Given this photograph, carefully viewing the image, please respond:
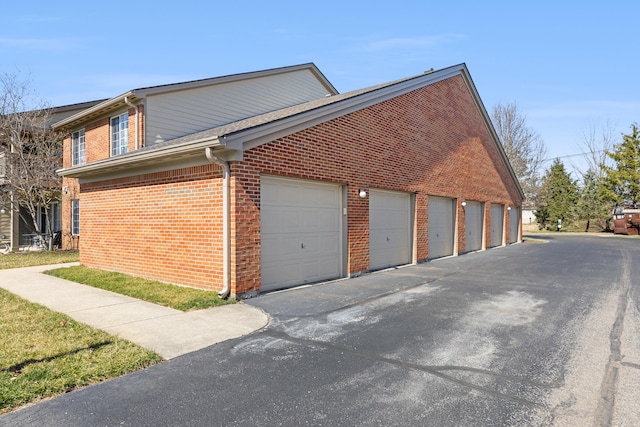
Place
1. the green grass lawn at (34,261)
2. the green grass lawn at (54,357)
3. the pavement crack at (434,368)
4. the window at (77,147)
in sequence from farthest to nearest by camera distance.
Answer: the window at (77,147) → the green grass lawn at (34,261) → the green grass lawn at (54,357) → the pavement crack at (434,368)

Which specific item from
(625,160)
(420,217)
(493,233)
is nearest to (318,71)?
(420,217)

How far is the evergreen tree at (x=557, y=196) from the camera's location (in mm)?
43844

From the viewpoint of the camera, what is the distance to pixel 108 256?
1099 cm

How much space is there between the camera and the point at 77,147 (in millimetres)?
16891

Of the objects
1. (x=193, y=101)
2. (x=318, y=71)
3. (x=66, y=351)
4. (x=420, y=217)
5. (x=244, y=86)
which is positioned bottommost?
(x=66, y=351)

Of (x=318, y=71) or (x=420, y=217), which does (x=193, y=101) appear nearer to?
(x=318, y=71)

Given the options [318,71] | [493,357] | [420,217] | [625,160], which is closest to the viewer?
[493,357]

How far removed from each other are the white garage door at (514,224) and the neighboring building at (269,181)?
768 centimetres

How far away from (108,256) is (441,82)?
13.5m

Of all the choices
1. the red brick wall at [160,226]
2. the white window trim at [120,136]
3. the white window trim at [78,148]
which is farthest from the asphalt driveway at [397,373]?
the white window trim at [78,148]

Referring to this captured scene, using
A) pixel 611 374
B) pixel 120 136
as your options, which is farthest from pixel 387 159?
pixel 120 136

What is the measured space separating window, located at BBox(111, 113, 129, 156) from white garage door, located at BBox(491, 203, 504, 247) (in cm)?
1802

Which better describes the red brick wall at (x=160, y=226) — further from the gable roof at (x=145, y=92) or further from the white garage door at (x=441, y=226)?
the white garage door at (x=441, y=226)

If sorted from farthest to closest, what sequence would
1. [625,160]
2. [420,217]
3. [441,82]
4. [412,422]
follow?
[625,160] < [441,82] < [420,217] < [412,422]
